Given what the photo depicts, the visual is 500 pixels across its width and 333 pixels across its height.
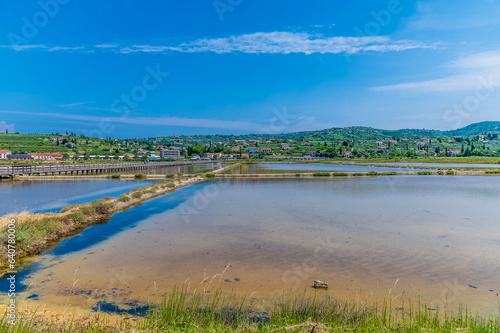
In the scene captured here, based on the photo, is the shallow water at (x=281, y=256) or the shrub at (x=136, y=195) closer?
the shallow water at (x=281, y=256)

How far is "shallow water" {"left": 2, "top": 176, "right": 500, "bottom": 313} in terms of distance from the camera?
655cm

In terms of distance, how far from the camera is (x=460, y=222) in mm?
13617

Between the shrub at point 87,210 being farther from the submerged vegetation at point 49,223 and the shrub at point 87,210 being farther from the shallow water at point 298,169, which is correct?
the shallow water at point 298,169

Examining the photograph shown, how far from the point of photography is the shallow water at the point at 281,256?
258 inches

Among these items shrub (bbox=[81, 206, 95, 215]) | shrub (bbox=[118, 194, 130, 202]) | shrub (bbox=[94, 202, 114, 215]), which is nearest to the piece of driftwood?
shrub (bbox=[81, 206, 95, 215])

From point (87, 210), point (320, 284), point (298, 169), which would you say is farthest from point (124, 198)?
point (298, 169)

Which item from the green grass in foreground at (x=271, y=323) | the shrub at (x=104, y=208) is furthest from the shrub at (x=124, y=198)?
the green grass in foreground at (x=271, y=323)

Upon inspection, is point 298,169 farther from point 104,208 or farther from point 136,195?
point 104,208

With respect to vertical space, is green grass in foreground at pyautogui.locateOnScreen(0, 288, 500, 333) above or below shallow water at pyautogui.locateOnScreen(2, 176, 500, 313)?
above

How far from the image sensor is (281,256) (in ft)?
29.4

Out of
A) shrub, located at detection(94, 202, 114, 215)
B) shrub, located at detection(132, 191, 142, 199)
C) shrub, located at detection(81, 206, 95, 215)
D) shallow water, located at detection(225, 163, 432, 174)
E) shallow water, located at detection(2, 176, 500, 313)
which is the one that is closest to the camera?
shallow water, located at detection(2, 176, 500, 313)

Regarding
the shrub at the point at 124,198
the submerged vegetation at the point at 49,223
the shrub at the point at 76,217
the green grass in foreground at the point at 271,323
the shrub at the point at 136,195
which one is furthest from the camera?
the shrub at the point at 136,195

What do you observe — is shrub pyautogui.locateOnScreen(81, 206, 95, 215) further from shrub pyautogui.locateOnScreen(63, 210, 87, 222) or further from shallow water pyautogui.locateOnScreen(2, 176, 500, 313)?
shallow water pyautogui.locateOnScreen(2, 176, 500, 313)

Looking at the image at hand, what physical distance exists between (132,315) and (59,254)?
5.43 meters
